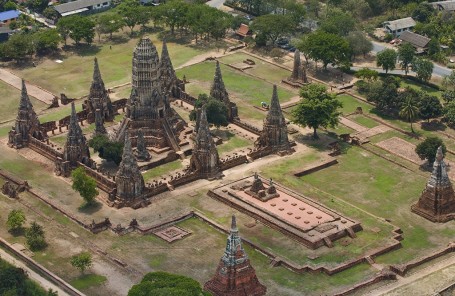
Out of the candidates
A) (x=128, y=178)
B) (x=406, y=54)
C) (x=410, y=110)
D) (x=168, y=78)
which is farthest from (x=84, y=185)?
(x=406, y=54)

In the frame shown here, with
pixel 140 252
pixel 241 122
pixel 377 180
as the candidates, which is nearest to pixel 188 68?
pixel 241 122

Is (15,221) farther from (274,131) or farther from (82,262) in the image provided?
(274,131)

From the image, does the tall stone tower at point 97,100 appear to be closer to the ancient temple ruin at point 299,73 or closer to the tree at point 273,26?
the ancient temple ruin at point 299,73

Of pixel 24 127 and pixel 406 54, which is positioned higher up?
pixel 406 54

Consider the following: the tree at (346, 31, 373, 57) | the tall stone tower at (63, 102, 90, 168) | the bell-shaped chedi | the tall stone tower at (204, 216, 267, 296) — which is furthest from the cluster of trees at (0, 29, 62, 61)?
the tall stone tower at (204, 216, 267, 296)

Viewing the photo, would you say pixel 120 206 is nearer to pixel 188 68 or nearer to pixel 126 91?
pixel 126 91
